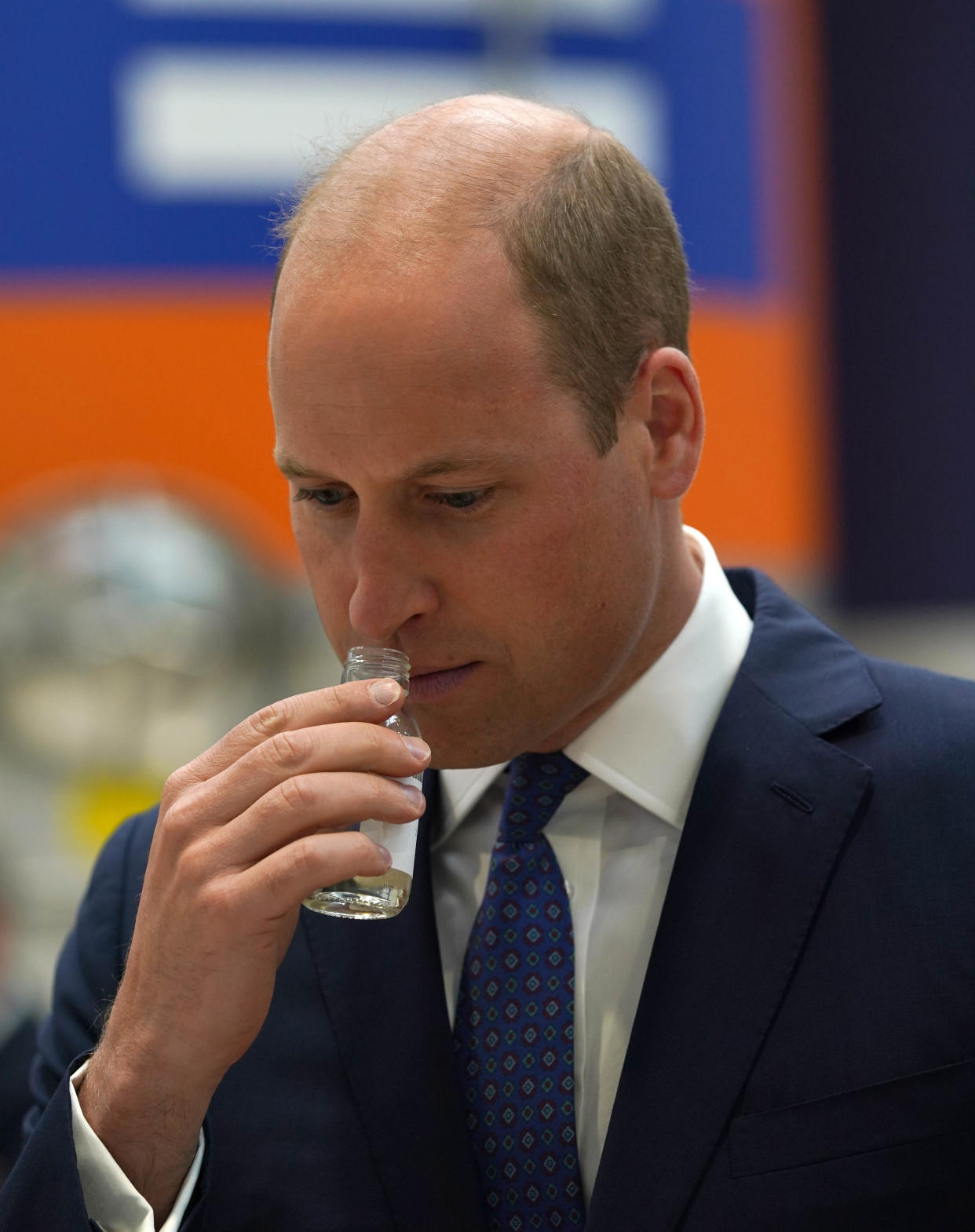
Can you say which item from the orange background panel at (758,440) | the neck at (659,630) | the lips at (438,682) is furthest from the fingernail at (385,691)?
the orange background panel at (758,440)

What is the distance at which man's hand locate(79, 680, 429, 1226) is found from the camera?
1.32 m

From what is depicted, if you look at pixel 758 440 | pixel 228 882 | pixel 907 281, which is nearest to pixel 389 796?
pixel 228 882

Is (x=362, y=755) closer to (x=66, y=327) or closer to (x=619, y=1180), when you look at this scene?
(x=619, y=1180)

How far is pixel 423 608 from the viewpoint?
1462mm

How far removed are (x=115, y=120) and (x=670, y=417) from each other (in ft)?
10.1

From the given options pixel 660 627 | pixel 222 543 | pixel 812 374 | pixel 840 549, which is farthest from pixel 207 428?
pixel 660 627

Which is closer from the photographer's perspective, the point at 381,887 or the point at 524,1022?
the point at 381,887

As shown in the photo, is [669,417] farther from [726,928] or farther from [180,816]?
[180,816]

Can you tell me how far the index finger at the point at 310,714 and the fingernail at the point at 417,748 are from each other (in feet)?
0.10

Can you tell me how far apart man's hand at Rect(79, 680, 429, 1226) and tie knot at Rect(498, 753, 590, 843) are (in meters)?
0.31

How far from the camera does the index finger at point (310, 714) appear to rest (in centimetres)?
136

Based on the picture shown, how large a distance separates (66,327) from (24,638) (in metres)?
0.93

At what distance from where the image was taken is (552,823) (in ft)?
5.44

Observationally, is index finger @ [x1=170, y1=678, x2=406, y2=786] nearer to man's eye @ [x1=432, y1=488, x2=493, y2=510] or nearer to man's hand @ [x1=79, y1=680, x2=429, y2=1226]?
man's hand @ [x1=79, y1=680, x2=429, y2=1226]
